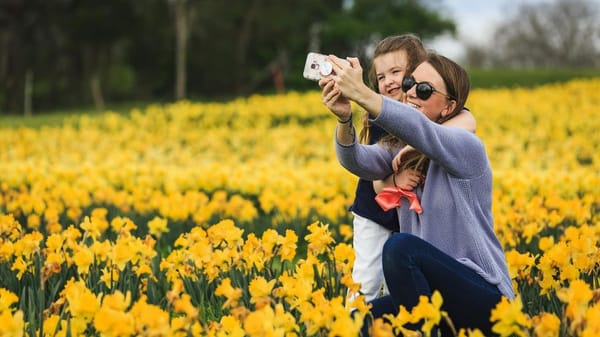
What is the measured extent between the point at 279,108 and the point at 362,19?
20.3 metres

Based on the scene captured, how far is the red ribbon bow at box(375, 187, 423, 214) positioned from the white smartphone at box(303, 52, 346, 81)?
0.57 m

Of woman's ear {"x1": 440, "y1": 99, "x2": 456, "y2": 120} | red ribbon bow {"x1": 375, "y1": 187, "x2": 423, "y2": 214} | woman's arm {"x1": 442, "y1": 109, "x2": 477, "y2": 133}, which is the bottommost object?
red ribbon bow {"x1": 375, "y1": 187, "x2": 423, "y2": 214}

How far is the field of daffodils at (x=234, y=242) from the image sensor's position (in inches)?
81.6

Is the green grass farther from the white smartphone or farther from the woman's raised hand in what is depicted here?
the white smartphone

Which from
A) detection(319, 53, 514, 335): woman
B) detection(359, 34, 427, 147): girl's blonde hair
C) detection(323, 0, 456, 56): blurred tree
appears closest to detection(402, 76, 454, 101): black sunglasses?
detection(319, 53, 514, 335): woman

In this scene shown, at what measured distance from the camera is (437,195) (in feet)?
8.43

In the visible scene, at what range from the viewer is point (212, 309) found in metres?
2.97

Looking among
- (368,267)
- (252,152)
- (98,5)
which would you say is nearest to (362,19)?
(98,5)

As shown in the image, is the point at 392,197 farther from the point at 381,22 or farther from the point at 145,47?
the point at 381,22

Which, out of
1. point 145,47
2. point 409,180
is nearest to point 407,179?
point 409,180

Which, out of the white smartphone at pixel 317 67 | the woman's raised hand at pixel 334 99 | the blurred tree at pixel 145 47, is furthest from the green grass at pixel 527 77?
the white smartphone at pixel 317 67

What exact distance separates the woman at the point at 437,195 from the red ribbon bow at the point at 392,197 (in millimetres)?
32

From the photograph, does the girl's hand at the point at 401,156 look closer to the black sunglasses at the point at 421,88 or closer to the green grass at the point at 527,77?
the black sunglasses at the point at 421,88

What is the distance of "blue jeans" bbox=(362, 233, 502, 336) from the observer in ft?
7.74
